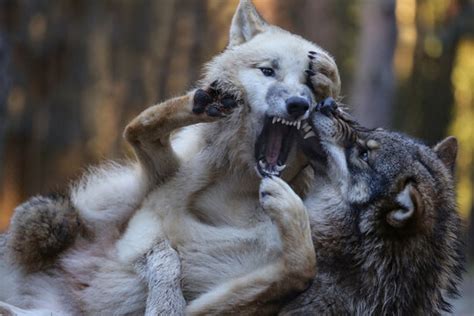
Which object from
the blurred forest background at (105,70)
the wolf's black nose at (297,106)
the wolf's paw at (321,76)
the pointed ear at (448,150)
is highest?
the wolf's paw at (321,76)

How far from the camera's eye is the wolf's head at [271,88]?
19.0ft

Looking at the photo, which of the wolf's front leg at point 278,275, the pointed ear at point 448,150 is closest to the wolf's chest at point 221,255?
the wolf's front leg at point 278,275

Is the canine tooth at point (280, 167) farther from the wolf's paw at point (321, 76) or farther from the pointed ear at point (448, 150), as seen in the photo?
the pointed ear at point (448, 150)

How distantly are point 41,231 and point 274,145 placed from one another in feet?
5.53

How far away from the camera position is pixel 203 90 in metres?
5.91

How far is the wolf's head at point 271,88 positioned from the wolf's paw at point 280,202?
7.3 inches

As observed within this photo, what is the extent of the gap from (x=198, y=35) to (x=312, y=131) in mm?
10395

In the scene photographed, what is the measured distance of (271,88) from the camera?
232 inches

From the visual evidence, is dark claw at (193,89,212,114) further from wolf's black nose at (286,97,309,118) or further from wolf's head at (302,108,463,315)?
wolf's head at (302,108,463,315)

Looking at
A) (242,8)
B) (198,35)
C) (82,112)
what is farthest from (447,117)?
(242,8)

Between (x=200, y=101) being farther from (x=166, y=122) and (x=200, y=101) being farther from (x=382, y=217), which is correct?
(x=382, y=217)

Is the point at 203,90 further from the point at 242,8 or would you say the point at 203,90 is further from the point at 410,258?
the point at 410,258

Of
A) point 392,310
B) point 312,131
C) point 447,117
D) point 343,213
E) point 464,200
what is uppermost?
point 312,131

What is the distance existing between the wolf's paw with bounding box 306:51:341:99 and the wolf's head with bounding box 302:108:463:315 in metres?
0.17
